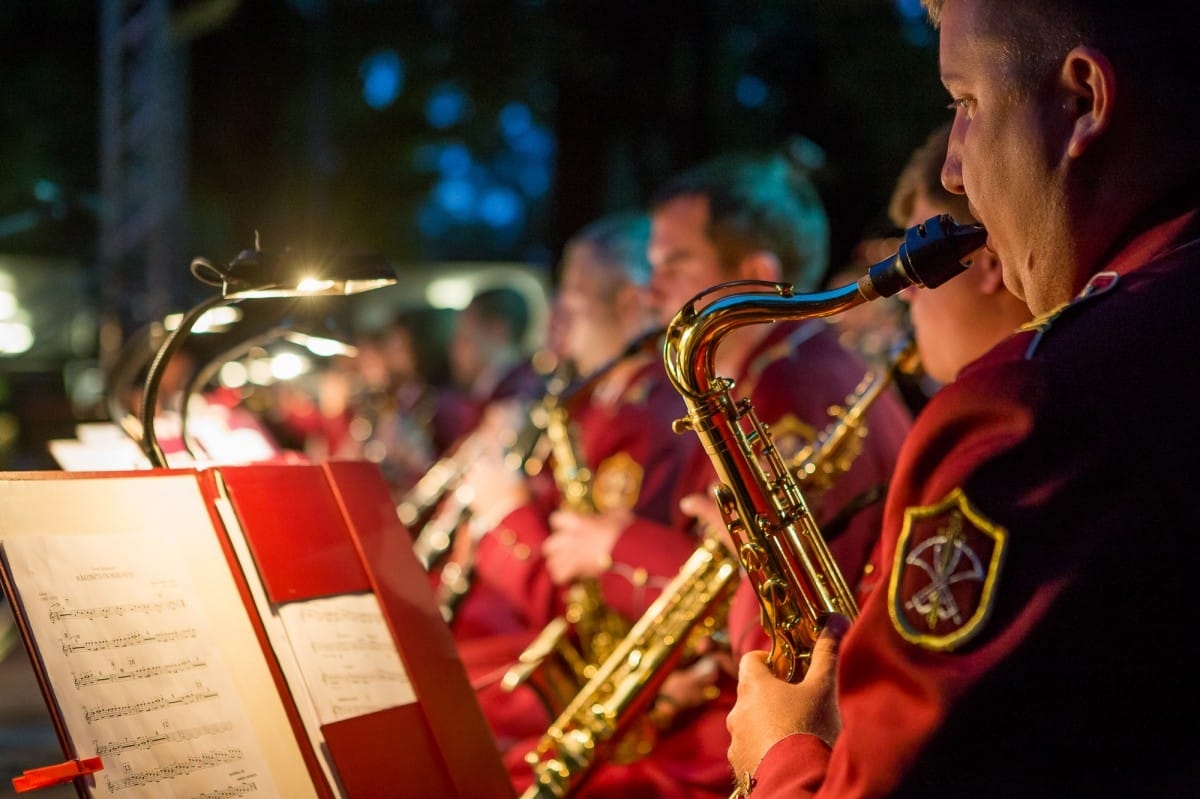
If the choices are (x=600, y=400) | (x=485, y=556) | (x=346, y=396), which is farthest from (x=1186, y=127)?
(x=346, y=396)

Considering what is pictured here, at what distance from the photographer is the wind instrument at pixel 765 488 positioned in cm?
196

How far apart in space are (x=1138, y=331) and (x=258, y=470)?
152cm

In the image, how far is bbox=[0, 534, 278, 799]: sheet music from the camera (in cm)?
168

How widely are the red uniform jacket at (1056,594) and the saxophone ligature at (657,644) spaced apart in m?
1.77

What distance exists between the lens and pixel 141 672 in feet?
5.83

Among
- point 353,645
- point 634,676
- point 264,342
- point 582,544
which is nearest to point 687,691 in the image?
point 634,676

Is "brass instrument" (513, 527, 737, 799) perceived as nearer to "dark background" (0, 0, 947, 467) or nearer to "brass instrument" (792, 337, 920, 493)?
"brass instrument" (792, 337, 920, 493)

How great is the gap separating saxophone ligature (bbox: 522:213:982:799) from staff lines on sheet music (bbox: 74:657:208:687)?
1.31m

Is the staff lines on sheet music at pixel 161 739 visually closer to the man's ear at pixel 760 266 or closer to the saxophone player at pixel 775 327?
the saxophone player at pixel 775 327

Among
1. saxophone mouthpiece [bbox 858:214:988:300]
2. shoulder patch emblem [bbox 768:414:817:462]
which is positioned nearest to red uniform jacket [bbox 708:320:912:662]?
shoulder patch emblem [bbox 768:414:817:462]

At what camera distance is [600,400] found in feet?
16.7

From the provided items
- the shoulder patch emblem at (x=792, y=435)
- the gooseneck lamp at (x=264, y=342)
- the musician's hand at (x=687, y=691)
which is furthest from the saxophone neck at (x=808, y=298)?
the musician's hand at (x=687, y=691)

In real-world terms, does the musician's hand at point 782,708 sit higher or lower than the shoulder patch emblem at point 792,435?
lower

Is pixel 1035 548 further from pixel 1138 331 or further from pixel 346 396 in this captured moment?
pixel 346 396
